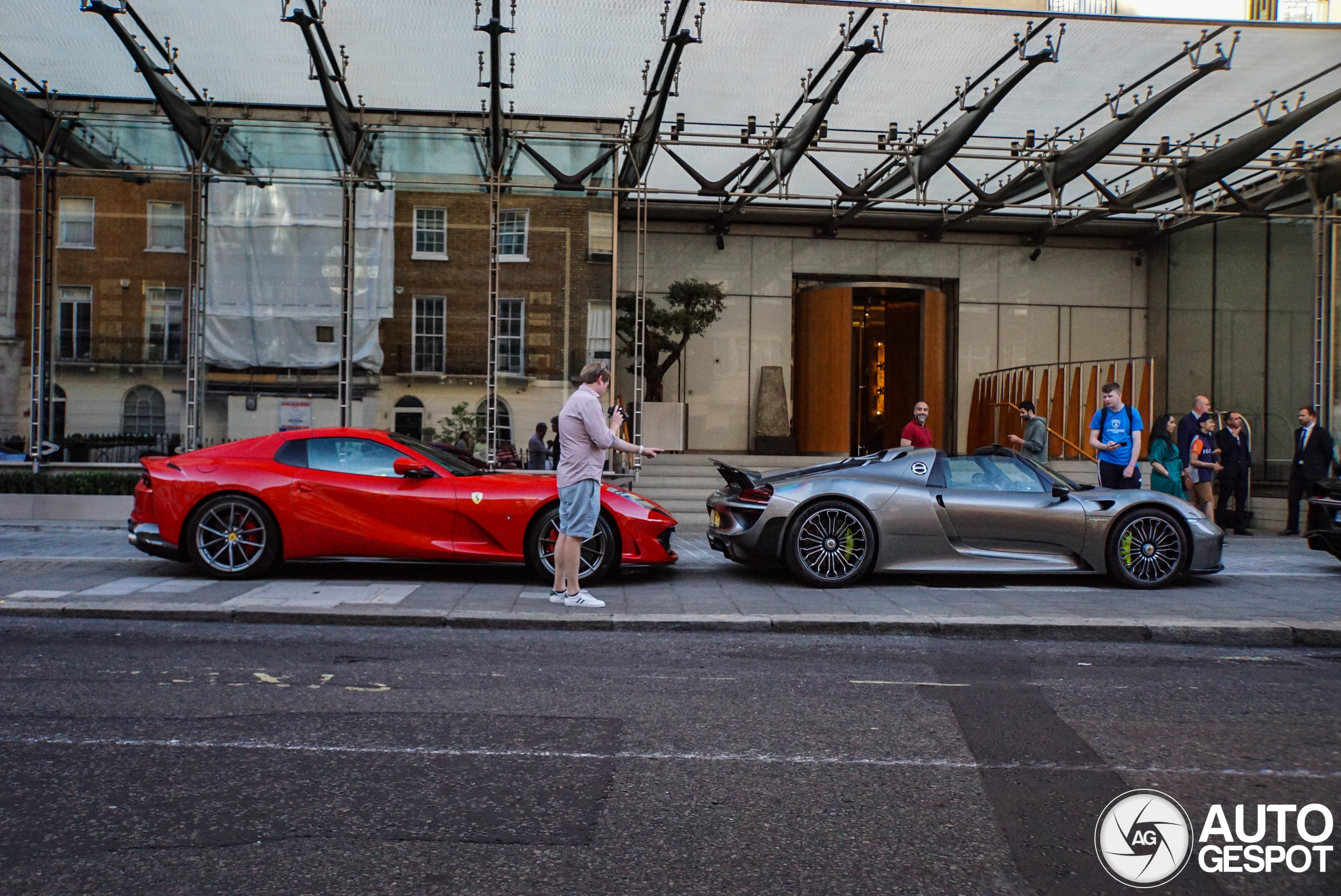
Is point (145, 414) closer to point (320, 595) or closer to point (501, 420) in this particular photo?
point (501, 420)

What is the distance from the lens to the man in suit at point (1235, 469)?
46.1ft

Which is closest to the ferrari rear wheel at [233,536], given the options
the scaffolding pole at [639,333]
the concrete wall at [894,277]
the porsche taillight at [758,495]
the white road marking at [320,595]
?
the white road marking at [320,595]

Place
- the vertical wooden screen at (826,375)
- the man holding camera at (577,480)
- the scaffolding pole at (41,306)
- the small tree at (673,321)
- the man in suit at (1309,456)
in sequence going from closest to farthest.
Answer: the man holding camera at (577,480)
the man in suit at (1309,456)
the scaffolding pole at (41,306)
the small tree at (673,321)
the vertical wooden screen at (826,375)

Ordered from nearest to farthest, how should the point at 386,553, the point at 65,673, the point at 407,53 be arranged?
the point at 65,673
the point at 386,553
the point at 407,53

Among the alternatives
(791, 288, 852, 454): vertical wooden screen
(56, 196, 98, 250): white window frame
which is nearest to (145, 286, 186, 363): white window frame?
(56, 196, 98, 250): white window frame

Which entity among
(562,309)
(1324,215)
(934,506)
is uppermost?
(1324,215)

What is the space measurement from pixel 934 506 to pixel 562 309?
838 centimetres

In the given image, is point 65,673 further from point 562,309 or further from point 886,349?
point 886,349

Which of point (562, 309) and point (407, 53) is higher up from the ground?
point (407, 53)

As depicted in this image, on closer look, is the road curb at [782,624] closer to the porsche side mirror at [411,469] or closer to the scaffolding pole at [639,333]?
the porsche side mirror at [411,469]

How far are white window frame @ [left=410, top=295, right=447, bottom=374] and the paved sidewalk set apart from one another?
19.4 feet

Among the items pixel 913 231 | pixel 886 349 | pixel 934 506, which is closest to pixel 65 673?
pixel 934 506

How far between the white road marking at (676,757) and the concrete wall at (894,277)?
1768 cm

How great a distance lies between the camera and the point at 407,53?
14031mm
